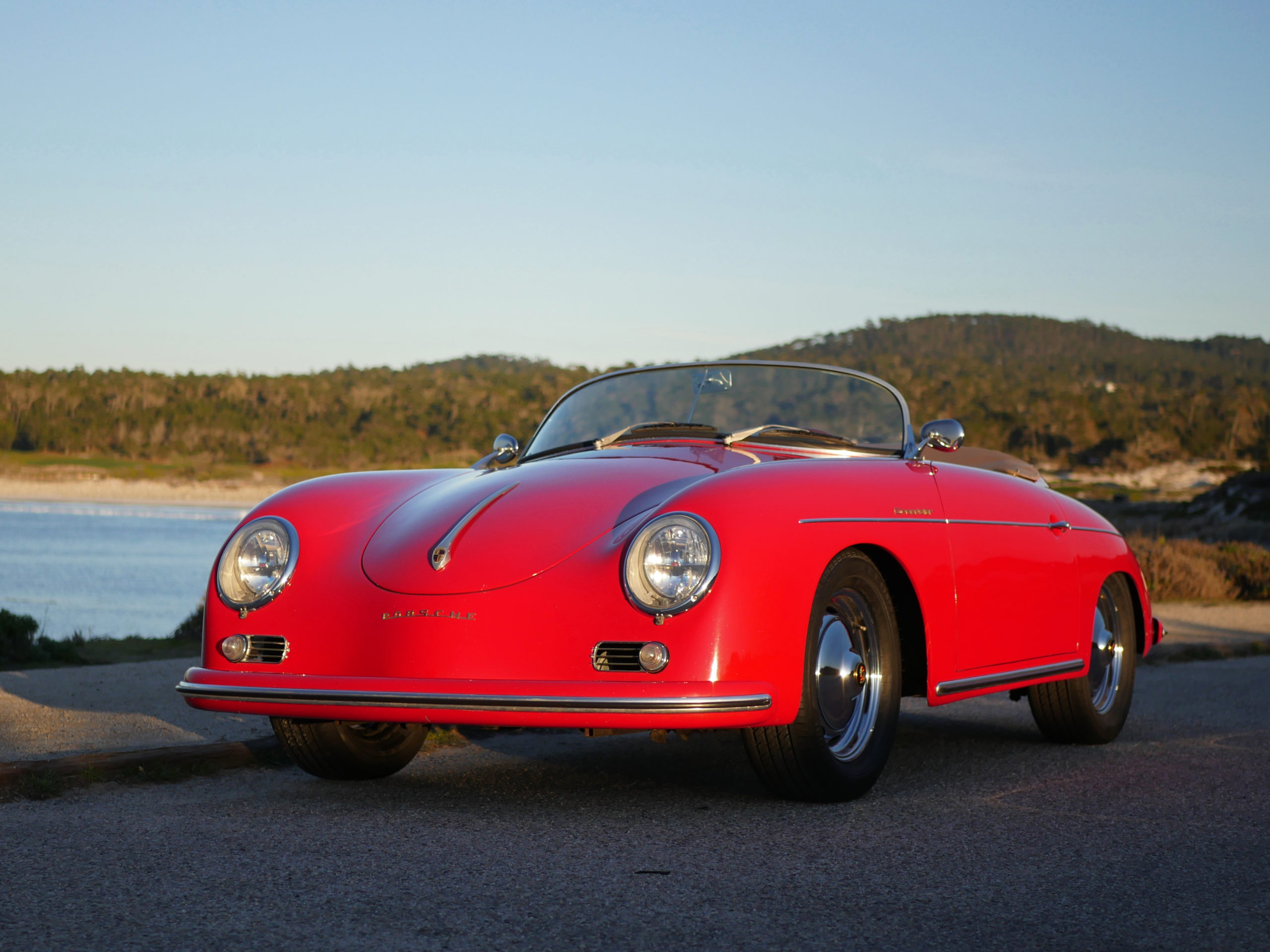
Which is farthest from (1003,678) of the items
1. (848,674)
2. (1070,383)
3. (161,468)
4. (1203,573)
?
(1070,383)

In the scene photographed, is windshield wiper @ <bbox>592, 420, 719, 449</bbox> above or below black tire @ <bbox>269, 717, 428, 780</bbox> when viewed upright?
above

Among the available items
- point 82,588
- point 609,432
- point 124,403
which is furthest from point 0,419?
point 609,432

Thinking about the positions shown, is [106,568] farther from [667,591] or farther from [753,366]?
[667,591]

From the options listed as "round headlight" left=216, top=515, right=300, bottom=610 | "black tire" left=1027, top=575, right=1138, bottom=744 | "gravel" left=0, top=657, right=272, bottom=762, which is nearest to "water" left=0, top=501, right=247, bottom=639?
"gravel" left=0, top=657, right=272, bottom=762

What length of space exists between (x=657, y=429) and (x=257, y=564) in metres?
1.74

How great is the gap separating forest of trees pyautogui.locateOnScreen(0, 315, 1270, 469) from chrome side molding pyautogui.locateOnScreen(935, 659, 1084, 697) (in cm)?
4351

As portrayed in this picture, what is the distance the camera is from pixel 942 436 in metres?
5.47

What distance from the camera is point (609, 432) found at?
18.6 feet

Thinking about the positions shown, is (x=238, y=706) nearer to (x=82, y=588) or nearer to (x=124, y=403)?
(x=82, y=588)

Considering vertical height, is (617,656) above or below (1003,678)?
above

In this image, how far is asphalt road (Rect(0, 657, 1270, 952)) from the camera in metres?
2.99

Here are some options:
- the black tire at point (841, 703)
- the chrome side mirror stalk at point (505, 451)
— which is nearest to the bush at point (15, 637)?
the chrome side mirror stalk at point (505, 451)

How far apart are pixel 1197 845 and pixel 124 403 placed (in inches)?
3109

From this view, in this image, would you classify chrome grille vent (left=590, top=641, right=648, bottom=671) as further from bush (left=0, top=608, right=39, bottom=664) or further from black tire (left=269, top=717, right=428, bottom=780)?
bush (left=0, top=608, right=39, bottom=664)
